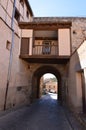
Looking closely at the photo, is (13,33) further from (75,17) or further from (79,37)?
(75,17)

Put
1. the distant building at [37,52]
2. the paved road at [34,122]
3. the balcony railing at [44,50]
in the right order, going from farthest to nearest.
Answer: the balcony railing at [44,50]
the distant building at [37,52]
the paved road at [34,122]

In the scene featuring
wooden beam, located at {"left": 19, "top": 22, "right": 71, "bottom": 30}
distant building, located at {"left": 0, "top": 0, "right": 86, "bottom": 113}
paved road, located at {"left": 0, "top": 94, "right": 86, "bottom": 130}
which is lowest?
paved road, located at {"left": 0, "top": 94, "right": 86, "bottom": 130}

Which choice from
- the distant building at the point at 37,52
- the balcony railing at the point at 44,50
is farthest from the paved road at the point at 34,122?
the balcony railing at the point at 44,50

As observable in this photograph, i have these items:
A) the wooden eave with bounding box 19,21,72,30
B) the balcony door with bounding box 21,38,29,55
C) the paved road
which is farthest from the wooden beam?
the paved road

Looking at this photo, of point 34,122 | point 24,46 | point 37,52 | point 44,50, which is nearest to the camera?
point 34,122

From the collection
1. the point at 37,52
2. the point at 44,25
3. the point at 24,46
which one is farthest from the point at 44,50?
the point at 44,25

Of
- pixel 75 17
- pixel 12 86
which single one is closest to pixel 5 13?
pixel 12 86

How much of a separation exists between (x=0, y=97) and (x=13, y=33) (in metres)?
4.34

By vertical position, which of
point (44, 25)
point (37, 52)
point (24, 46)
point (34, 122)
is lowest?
point (34, 122)

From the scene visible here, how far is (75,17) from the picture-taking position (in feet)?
40.6

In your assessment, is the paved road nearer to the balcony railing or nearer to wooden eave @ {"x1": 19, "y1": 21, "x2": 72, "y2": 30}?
the balcony railing

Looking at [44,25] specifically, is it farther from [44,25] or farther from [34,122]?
[34,122]

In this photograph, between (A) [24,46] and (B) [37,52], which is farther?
(B) [37,52]

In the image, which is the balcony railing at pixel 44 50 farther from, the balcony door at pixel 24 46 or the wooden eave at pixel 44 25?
the wooden eave at pixel 44 25
